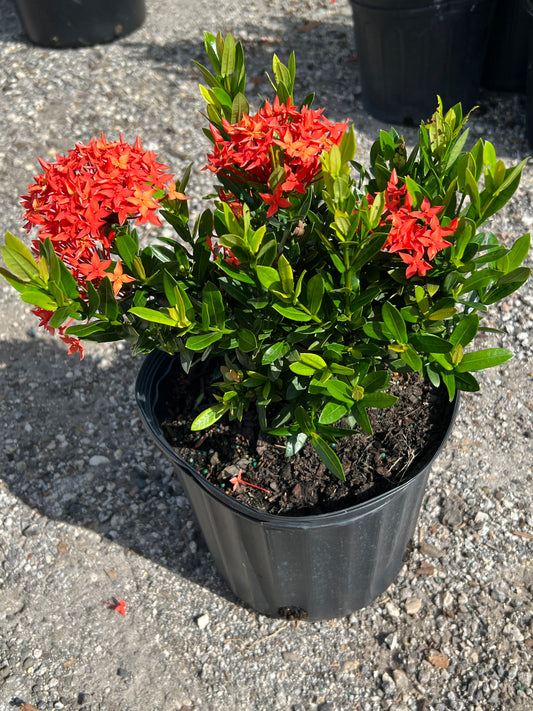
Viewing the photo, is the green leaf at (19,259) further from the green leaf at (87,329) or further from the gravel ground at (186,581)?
the gravel ground at (186,581)

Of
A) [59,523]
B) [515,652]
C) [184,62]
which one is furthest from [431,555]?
[184,62]

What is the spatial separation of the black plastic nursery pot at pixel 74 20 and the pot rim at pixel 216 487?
3246 millimetres

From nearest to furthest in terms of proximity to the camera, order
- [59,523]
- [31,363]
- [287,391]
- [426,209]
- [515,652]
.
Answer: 1. [426,209]
2. [287,391]
3. [515,652]
4. [59,523]
5. [31,363]

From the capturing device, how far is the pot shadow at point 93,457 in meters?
2.11

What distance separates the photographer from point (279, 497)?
1.62 meters

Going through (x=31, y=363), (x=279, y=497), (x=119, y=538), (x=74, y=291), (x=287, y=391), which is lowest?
(x=119, y=538)

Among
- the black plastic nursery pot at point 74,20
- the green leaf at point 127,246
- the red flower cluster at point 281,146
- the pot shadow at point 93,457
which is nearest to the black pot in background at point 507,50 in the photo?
the black plastic nursery pot at point 74,20

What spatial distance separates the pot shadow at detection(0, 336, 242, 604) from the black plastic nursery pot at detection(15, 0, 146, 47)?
2397 millimetres

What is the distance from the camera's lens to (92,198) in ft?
3.76

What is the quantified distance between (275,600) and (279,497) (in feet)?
1.24

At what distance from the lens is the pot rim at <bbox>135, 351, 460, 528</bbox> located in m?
1.46

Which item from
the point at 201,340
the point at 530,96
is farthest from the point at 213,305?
the point at 530,96

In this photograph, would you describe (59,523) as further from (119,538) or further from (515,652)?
(515,652)

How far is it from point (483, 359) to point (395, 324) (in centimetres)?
20
